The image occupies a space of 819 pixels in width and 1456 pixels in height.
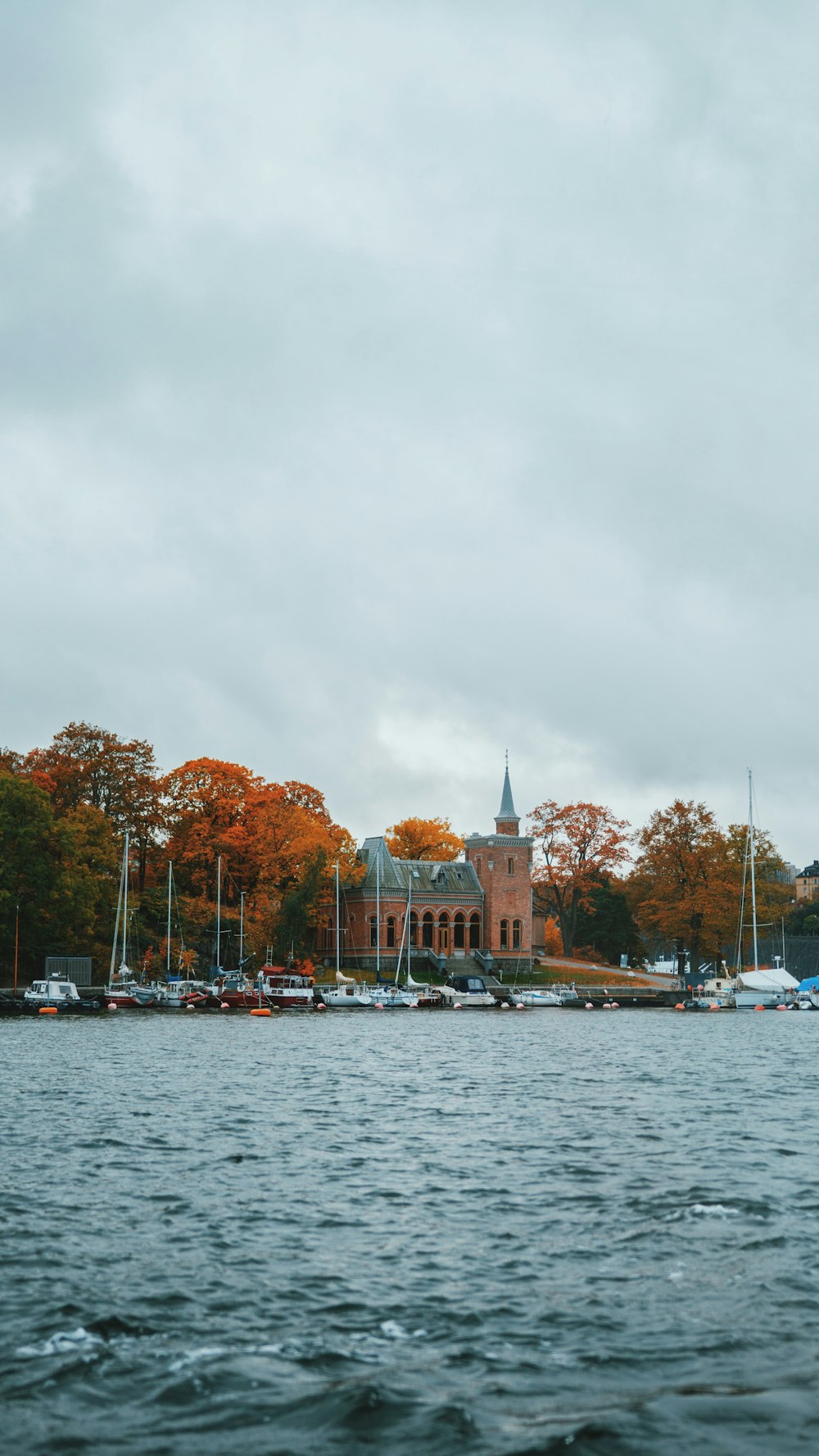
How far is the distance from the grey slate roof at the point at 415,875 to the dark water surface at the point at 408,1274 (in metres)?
77.6

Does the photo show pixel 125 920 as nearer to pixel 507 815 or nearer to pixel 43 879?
pixel 43 879

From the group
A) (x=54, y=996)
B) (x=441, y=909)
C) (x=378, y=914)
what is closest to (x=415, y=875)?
(x=441, y=909)

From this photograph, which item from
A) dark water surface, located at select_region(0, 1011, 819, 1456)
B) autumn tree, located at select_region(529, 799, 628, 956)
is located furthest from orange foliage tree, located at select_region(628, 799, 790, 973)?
dark water surface, located at select_region(0, 1011, 819, 1456)

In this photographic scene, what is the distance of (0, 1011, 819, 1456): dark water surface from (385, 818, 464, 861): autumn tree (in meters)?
94.1

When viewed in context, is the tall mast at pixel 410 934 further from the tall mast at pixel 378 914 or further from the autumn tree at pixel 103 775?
the autumn tree at pixel 103 775

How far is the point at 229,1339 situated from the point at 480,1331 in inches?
91.3

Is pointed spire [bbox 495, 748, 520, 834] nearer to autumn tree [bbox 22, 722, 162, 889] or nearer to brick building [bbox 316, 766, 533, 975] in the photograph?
brick building [bbox 316, 766, 533, 975]

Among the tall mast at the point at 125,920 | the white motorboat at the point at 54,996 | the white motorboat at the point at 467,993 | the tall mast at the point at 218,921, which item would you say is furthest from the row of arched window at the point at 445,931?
the white motorboat at the point at 54,996

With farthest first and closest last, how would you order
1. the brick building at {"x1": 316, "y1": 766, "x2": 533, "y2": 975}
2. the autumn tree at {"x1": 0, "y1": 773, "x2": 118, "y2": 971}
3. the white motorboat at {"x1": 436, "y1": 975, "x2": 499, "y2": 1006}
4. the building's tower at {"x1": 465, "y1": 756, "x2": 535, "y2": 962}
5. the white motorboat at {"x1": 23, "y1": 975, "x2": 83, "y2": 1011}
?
1. the building's tower at {"x1": 465, "y1": 756, "x2": 535, "y2": 962}
2. the brick building at {"x1": 316, "y1": 766, "x2": 533, "y2": 975}
3. the white motorboat at {"x1": 436, "y1": 975, "x2": 499, "y2": 1006}
4. the autumn tree at {"x1": 0, "y1": 773, "x2": 118, "y2": 971}
5. the white motorboat at {"x1": 23, "y1": 975, "x2": 83, "y2": 1011}

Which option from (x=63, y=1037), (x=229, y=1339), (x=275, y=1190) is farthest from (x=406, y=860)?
(x=229, y=1339)

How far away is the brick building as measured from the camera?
10850cm

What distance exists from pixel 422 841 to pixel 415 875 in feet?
46.3

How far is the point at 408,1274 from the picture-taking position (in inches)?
559

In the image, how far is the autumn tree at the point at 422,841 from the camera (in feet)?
413
